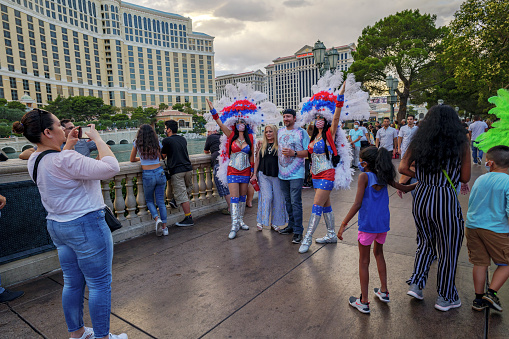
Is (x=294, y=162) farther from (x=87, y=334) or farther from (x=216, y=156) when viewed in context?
(x=87, y=334)

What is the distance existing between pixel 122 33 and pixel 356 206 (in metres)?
138

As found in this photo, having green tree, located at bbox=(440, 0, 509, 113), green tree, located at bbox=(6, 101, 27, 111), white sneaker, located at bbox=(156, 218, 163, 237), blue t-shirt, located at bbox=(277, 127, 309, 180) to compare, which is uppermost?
green tree, located at bbox=(6, 101, 27, 111)

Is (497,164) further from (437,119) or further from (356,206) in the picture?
(356,206)

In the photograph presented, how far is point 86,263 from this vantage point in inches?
80.8

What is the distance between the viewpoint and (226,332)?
2.46m

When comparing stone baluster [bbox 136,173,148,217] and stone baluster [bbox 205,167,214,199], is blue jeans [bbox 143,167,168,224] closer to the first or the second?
stone baluster [bbox 136,173,148,217]

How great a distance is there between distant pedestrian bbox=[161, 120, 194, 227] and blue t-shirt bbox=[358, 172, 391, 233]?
3.34 metres

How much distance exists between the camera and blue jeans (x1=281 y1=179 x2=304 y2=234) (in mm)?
4297

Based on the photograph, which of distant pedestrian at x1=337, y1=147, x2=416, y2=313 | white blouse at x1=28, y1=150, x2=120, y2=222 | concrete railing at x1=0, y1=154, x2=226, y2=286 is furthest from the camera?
concrete railing at x1=0, y1=154, x2=226, y2=286

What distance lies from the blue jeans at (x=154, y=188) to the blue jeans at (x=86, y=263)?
8.60 ft

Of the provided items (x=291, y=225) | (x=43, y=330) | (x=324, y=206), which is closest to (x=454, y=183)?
(x=324, y=206)

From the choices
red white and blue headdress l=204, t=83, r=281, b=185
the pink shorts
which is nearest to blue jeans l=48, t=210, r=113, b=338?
the pink shorts

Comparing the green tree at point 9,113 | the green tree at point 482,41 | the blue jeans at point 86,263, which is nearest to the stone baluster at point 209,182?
the blue jeans at point 86,263

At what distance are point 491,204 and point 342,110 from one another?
86.1 inches
